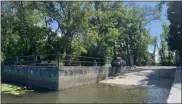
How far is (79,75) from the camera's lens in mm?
18828

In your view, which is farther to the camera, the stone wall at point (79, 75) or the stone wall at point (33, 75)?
the stone wall at point (79, 75)

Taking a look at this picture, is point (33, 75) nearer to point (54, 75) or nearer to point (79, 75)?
point (54, 75)

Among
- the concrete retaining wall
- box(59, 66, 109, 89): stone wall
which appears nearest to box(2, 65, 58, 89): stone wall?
the concrete retaining wall

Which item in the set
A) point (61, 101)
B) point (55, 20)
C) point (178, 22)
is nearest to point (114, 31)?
point (178, 22)

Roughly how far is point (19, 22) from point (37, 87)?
972 centimetres

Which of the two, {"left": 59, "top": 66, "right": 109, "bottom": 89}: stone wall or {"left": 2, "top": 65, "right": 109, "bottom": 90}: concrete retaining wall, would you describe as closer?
{"left": 2, "top": 65, "right": 109, "bottom": 90}: concrete retaining wall

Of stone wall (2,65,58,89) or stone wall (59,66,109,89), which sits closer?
stone wall (2,65,58,89)

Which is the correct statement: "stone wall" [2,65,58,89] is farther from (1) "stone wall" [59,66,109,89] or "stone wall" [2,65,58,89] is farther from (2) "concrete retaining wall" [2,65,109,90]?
(1) "stone wall" [59,66,109,89]

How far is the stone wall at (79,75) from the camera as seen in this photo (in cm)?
1680

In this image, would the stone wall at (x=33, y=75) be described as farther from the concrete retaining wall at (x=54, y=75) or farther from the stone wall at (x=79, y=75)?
the stone wall at (x=79, y=75)

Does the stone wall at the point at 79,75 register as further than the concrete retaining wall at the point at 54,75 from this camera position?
Yes

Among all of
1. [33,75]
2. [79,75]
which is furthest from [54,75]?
[79,75]

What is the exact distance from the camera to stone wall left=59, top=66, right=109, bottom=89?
16.8 m

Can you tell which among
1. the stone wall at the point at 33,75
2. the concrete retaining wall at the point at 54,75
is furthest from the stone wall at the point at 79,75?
the stone wall at the point at 33,75
